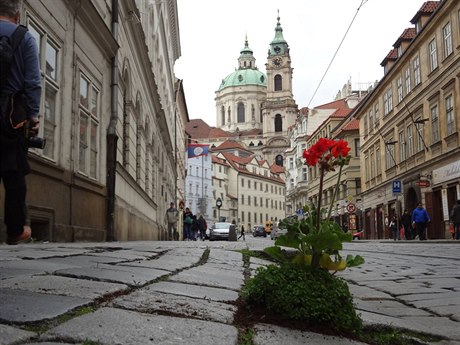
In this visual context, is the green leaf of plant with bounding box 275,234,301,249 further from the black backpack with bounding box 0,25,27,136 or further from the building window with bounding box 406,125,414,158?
the building window with bounding box 406,125,414,158

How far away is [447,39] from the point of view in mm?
27219

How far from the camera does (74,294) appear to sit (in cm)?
294

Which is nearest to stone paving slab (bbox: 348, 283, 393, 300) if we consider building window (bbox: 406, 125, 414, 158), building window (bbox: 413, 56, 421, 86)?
building window (bbox: 413, 56, 421, 86)

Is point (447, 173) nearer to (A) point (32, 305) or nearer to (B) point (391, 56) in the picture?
(B) point (391, 56)

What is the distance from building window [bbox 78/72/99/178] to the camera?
12227mm

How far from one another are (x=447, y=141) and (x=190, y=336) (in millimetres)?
26676

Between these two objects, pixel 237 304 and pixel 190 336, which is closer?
pixel 190 336

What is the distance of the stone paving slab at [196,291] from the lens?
3410mm

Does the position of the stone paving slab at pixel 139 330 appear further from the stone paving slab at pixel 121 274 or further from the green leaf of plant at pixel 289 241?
the stone paving slab at pixel 121 274

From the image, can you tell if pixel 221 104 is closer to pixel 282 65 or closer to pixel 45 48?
pixel 282 65

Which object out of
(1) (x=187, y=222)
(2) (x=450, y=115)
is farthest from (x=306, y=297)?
(1) (x=187, y=222)

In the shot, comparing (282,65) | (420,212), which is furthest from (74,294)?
(282,65)

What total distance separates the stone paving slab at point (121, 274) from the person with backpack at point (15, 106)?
529mm

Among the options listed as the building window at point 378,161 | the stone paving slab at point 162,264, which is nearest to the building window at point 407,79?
the building window at point 378,161
